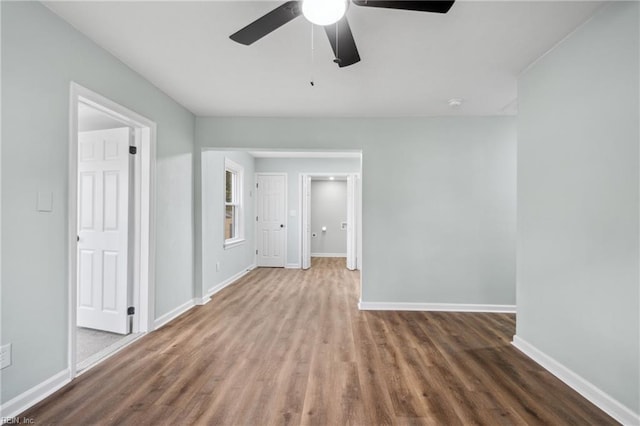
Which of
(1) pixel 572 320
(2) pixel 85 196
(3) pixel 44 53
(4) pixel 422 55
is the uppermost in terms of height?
(4) pixel 422 55

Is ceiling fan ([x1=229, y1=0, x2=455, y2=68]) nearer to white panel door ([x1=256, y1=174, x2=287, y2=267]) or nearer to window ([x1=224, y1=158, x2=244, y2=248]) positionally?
window ([x1=224, y1=158, x2=244, y2=248])

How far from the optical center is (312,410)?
5.95 ft

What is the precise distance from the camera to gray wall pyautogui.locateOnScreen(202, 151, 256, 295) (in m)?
4.04

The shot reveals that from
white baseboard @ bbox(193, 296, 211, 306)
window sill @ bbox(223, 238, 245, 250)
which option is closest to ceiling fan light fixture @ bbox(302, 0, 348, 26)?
white baseboard @ bbox(193, 296, 211, 306)

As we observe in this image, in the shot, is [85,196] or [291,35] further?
[85,196]

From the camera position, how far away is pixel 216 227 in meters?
4.59

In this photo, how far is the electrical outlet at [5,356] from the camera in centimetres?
162

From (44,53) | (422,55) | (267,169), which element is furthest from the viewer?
(267,169)

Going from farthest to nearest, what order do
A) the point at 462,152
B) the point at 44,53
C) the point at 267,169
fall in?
the point at 267,169, the point at 462,152, the point at 44,53

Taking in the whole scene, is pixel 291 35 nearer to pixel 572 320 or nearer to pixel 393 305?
pixel 572 320

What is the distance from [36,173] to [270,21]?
166 cm

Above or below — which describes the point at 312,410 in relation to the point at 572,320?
below

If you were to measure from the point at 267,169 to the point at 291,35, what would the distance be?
462 centimetres

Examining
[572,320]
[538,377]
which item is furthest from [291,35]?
[538,377]
